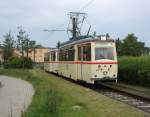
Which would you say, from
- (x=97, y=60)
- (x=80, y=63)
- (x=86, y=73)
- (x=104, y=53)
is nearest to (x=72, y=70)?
(x=80, y=63)

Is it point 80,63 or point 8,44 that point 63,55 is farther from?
point 8,44

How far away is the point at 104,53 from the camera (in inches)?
1092

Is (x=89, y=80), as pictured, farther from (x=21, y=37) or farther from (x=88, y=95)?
(x=21, y=37)

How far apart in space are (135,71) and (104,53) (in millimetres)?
4023

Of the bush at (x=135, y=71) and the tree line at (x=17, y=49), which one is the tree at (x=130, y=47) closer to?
the tree line at (x=17, y=49)

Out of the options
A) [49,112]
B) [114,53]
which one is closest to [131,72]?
[114,53]

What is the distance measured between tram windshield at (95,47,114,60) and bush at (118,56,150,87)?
2144mm

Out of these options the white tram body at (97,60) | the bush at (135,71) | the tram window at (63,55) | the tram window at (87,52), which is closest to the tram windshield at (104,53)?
the white tram body at (97,60)

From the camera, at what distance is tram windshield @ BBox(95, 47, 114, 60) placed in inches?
1084

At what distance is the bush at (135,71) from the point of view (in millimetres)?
27977

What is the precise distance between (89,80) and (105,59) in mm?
1591

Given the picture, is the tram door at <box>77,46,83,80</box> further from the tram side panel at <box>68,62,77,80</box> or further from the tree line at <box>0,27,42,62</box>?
the tree line at <box>0,27,42,62</box>

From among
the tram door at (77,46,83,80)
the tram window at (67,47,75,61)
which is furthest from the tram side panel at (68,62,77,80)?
the tram door at (77,46,83,80)

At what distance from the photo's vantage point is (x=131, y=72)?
104 feet
